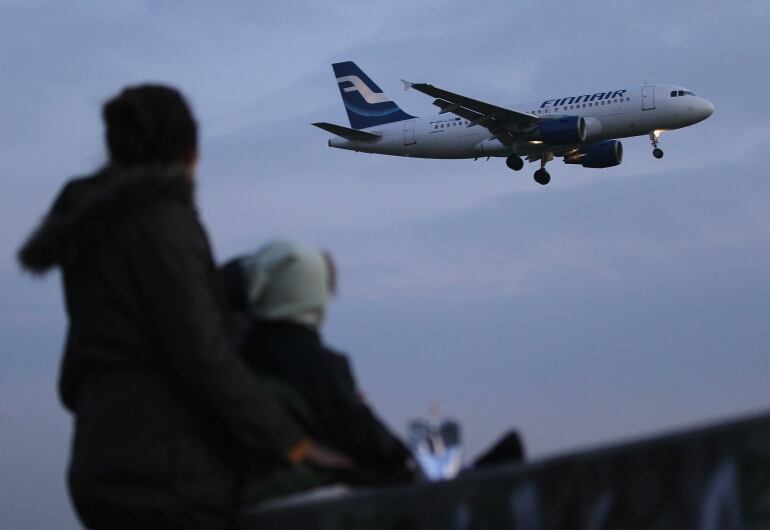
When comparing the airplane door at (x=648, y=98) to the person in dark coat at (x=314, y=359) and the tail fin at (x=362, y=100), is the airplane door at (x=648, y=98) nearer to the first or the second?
the tail fin at (x=362, y=100)

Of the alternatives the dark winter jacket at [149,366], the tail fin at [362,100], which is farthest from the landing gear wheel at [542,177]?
the dark winter jacket at [149,366]

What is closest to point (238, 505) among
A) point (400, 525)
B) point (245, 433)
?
point (245, 433)

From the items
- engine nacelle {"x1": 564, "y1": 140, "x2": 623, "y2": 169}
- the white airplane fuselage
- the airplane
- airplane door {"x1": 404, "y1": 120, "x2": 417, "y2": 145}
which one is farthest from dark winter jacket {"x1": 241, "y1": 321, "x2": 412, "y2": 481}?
airplane door {"x1": 404, "y1": 120, "x2": 417, "y2": 145}

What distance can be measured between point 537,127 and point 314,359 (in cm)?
3543

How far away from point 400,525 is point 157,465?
638mm

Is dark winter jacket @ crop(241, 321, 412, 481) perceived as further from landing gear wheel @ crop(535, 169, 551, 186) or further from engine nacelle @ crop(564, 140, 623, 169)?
landing gear wheel @ crop(535, 169, 551, 186)

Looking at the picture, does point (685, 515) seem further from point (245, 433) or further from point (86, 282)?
point (86, 282)

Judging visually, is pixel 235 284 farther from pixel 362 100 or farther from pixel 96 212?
pixel 362 100

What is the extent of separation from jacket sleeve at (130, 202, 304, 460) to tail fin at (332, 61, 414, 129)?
41841 mm

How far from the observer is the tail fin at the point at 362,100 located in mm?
46031

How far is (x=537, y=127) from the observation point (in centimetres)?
3772

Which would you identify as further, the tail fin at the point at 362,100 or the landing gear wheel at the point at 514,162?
the tail fin at the point at 362,100

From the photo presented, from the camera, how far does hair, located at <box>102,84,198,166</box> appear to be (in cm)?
288

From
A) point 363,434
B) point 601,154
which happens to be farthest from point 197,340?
point 601,154
